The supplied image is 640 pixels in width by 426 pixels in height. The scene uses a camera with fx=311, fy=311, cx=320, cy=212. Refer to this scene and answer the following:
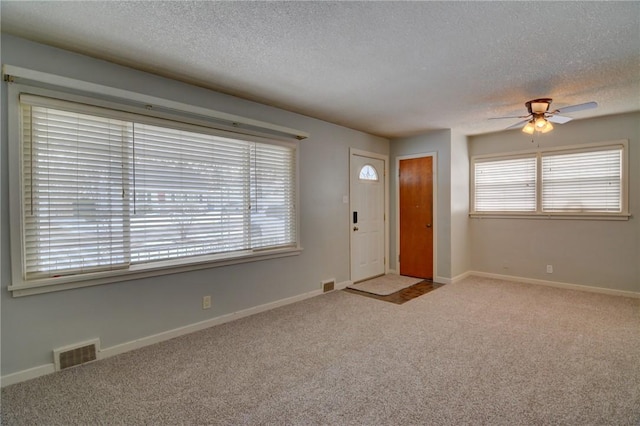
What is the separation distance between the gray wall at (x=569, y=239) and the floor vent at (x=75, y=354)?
216 inches

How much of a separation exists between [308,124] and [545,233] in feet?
13.1

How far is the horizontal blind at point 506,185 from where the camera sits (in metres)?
4.95

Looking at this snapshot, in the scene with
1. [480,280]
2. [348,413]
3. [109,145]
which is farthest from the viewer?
[480,280]

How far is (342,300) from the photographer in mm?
4180

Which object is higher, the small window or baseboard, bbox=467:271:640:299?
the small window

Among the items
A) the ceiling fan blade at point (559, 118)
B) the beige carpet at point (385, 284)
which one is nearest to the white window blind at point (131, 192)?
the beige carpet at point (385, 284)

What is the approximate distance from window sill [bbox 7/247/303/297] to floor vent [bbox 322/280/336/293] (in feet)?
3.27

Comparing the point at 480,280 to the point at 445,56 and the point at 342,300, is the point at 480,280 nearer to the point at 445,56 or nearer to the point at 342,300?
the point at 342,300

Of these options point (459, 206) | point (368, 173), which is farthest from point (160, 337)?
point (459, 206)

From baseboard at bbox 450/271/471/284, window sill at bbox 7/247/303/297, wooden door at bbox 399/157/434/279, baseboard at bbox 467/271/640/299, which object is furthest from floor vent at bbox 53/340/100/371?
baseboard at bbox 467/271/640/299

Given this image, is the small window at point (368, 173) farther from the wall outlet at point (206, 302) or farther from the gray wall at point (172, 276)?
the wall outlet at point (206, 302)

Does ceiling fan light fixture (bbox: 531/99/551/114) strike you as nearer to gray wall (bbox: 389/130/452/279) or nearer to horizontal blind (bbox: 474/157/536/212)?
gray wall (bbox: 389/130/452/279)

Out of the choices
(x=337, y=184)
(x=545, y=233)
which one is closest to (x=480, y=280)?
(x=545, y=233)

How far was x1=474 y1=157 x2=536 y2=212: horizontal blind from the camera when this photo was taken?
195 inches
